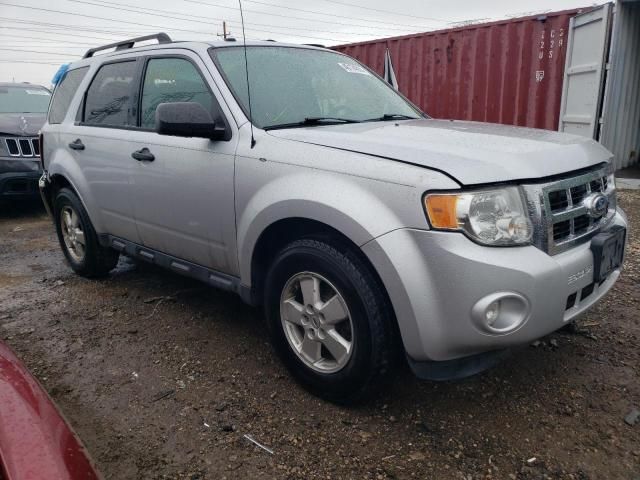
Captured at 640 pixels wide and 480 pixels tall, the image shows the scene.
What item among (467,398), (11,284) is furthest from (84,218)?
(467,398)

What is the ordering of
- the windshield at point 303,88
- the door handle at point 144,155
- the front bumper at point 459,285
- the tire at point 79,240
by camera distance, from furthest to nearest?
the tire at point 79,240 < the door handle at point 144,155 < the windshield at point 303,88 < the front bumper at point 459,285

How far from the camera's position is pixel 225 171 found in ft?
9.11

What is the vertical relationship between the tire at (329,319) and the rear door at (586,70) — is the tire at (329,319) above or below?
below

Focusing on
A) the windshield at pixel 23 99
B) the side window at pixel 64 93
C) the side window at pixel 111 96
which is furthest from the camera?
the windshield at pixel 23 99

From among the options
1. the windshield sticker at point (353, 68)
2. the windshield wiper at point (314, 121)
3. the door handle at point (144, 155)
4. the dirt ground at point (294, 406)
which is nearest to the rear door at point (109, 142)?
the door handle at point (144, 155)

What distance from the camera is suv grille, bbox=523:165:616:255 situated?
208 cm

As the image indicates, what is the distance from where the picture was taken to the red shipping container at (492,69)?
7.76 m

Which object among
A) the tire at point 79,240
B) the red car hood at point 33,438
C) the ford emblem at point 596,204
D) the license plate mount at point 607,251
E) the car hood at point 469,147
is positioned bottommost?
the tire at point 79,240

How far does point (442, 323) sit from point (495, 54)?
730cm

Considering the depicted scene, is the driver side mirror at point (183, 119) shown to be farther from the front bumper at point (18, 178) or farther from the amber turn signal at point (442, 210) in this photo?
the front bumper at point (18, 178)

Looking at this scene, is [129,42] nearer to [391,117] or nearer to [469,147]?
[391,117]

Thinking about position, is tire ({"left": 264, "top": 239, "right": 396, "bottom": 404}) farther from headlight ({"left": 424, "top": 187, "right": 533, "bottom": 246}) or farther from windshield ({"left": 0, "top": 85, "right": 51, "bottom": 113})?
windshield ({"left": 0, "top": 85, "right": 51, "bottom": 113})

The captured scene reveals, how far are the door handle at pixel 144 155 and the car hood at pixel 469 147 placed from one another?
3.14 ft

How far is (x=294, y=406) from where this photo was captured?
2564 millimetres
